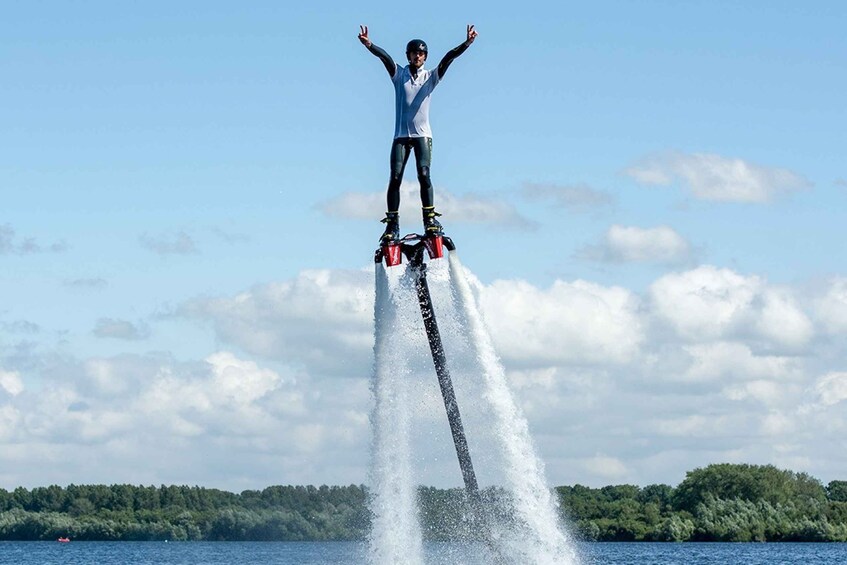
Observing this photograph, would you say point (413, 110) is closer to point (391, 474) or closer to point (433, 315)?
→ point (433, 315)

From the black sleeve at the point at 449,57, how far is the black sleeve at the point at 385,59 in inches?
38.3

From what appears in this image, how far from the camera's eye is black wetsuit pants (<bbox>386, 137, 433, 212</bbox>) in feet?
96.8

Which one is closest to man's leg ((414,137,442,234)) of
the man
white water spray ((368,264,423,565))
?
the man

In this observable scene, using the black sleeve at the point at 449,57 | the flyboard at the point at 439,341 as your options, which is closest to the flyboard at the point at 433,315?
the flyboard at the point at 439,341

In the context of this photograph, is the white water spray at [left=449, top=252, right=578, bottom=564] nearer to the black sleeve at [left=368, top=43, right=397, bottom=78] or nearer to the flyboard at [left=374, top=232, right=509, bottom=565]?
the flyboard at [left=374, top=232, right=509, bottom=565]

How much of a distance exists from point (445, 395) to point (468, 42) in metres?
7.97

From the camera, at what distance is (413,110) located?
2955 cm

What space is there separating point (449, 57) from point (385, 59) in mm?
1424

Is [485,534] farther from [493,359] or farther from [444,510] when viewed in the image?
[493,359]

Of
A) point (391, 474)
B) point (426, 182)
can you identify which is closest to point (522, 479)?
point (391, 474)

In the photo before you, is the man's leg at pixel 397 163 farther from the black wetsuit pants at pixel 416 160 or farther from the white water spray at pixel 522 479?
the white water spray at pixel 522 479

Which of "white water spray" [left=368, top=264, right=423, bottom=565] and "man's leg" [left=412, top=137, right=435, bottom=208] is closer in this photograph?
"man's leg" [left=412, top=137, right=435, bottom=208]

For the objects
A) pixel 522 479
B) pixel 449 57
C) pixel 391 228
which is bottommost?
pixel 522 479

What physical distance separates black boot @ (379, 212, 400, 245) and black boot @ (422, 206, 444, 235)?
640 mm
